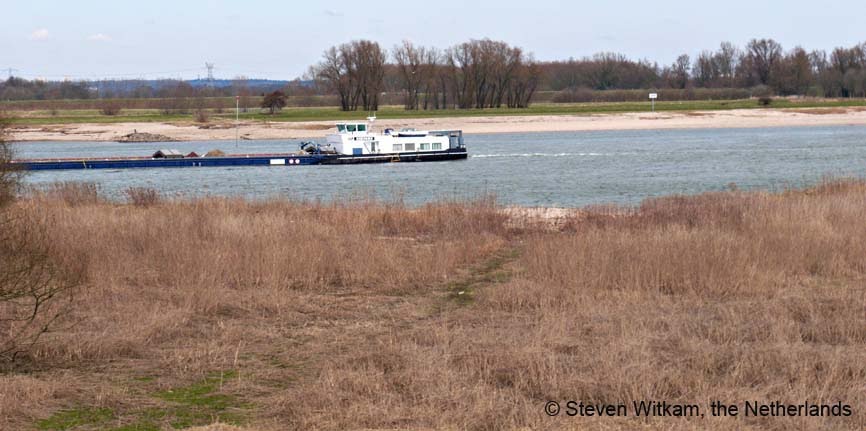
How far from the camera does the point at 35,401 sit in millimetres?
10297

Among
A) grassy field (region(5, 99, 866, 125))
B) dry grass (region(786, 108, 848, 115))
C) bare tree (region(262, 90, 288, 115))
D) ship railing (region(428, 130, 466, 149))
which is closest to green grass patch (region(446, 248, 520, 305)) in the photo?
ship railing (region(428, 130, 466, 149))

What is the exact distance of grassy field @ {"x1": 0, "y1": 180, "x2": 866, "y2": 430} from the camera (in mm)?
10070

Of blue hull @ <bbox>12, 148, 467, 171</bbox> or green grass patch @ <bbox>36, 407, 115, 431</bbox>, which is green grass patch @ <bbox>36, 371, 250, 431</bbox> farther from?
blue hull @ <bbox>12, 148, 467, 171</bbox>

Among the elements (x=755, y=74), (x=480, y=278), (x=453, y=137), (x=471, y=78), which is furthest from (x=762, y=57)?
(x=480, y=278)

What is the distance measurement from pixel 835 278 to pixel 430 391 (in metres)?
9.13

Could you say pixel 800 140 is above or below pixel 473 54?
below

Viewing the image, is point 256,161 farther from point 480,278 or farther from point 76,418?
point 76,418

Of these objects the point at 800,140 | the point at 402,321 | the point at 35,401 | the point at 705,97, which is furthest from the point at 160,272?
the point at 705,97

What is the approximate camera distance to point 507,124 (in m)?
117

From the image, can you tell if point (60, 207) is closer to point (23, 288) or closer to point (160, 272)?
point (160, 272)

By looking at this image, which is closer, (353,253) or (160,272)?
(160,272)

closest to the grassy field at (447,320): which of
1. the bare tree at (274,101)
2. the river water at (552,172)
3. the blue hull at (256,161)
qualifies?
the river water at (552,172)

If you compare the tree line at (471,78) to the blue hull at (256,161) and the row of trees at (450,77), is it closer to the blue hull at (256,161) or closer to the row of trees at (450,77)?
the row of trees at (450,77)

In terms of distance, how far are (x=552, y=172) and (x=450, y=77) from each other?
3640 inches
